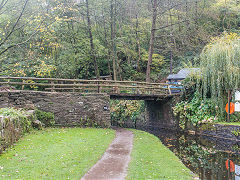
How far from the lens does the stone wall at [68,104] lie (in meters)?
14.6

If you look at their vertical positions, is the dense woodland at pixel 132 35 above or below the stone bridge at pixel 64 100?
above

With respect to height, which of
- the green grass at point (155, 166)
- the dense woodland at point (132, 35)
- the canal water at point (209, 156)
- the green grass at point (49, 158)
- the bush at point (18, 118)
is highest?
the dense woodland at point (132, 35)

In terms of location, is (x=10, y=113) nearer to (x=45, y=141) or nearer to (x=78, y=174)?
(x=45, y=141)

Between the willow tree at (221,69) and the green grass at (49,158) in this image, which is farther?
the willow tree at (221,69)

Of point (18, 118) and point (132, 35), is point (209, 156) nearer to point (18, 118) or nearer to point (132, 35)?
point (18, 118)

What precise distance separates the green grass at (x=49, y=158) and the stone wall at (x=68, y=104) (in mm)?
4461

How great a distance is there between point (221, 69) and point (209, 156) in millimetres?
6802

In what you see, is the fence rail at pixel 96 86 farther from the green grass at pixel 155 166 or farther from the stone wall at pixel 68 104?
the green grass at pixel 155 166

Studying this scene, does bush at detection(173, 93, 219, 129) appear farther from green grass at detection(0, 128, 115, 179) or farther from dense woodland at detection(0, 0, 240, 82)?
green grass at detection(0, 128, 115, 179)

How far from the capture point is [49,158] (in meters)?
7.68

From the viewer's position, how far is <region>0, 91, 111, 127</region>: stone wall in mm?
14620

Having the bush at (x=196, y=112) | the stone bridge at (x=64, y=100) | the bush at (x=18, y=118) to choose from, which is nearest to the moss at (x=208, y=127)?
the bush at (x=196, y=112)

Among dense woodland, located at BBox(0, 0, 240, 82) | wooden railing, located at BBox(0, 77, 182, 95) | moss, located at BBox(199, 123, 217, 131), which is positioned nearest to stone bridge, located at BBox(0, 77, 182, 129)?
wooden railing, located at BBox(0, 77, 182, 95)

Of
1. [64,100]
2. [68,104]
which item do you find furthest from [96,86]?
[64,100]
